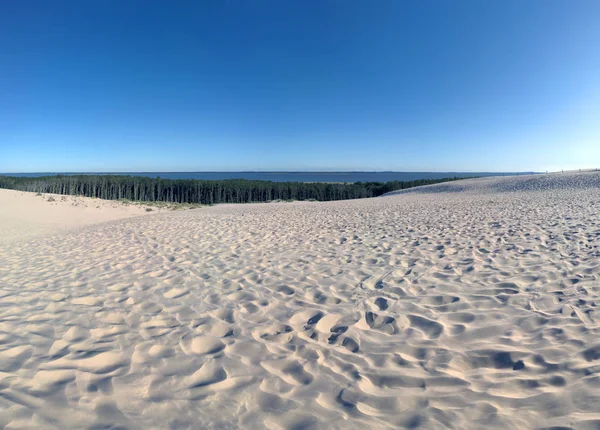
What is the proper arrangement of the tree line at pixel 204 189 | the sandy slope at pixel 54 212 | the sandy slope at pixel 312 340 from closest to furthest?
the sandy slope at pixel 312 340
the sandy slope at pixel 54 212
the tree line at pixel 204 189

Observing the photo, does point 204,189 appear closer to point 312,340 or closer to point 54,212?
point 54,212

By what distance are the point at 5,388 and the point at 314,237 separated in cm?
718

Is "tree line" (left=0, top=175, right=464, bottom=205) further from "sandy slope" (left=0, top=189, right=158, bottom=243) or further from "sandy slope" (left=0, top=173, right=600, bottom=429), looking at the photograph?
"sandy slope" (left=0, top=173, right=600, bottom=429)

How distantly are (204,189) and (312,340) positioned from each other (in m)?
77.8

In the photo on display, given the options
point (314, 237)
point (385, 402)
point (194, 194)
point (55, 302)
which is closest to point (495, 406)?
point (385, 402)

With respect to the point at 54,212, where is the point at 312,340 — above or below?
above

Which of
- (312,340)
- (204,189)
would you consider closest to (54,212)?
(312,340)

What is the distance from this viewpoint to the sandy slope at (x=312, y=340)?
2.48 metres

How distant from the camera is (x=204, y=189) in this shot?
77500 millimetres

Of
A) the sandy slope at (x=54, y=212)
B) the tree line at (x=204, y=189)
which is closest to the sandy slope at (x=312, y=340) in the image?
the sandy slope at (x=54, y=212)

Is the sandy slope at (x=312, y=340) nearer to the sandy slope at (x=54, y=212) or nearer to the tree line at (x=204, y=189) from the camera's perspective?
the sandy slope at (x=54, y=212)

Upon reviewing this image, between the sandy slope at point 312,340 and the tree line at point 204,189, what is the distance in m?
66.2

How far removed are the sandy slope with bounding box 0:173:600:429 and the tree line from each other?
6624cm

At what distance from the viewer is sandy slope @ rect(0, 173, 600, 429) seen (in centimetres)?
248
